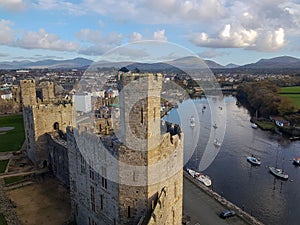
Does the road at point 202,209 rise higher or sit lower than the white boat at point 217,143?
higher

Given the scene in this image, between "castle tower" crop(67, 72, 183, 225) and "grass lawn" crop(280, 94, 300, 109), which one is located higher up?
"castle tower" crop(67, 72, 183, 225)

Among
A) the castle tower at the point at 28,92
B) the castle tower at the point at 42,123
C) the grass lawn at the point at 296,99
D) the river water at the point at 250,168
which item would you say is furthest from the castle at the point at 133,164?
the grass lawn at the point at 296,99

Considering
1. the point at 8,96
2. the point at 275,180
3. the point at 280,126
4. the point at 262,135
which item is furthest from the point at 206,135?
the point at 8,96

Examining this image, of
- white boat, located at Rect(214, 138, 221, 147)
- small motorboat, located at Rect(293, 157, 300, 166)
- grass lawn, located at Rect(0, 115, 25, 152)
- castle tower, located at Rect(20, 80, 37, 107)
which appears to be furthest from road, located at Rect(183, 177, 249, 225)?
grass lawn, located at Rect(0, 115, 25, 152)

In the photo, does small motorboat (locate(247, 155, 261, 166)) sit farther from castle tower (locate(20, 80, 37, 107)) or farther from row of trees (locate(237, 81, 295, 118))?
row of trees (locate(237, 81, 295, 118))

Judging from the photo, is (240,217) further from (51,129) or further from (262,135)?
(262,135)

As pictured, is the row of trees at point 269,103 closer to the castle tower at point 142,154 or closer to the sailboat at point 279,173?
the sailboat at point 279,173

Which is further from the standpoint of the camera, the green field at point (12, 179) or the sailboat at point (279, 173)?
the sailboat at point (279, 173)

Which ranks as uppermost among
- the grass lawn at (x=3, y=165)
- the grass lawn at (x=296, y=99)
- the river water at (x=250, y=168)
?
the grass lawn at (x=296, y=99)
